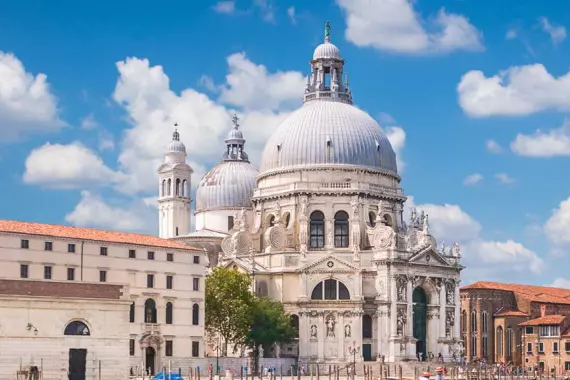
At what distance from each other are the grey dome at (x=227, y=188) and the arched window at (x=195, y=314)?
3192cm

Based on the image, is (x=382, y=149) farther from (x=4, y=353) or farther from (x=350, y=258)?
(x=4, y=353)

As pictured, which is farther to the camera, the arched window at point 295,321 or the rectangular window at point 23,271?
the arched window at point 295,321

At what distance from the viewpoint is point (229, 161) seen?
11669 centimetres

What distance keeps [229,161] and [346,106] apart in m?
18.1

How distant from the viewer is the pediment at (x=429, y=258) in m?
94.1

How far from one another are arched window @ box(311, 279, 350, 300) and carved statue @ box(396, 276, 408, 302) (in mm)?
3987

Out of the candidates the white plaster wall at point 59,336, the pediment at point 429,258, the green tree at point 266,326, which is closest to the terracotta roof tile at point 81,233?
the white plaster wall at point 59,336

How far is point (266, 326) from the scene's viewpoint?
8769 centimetres

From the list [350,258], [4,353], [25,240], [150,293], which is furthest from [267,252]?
[4,353]

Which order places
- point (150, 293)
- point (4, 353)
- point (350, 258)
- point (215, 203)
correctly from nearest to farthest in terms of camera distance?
point (4, 353), point (150, 293), point (350, 258), point (215, 203)

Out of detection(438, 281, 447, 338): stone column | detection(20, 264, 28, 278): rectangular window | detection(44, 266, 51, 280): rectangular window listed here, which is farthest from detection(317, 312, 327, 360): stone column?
detection(20, 264, 28, 278): rectangular window

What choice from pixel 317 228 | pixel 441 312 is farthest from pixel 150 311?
pixel 441 312

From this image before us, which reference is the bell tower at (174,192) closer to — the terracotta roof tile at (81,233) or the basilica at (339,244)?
the basilica at (339,244)

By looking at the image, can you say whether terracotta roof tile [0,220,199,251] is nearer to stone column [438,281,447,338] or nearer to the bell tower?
stone column [438,281,447,338]
